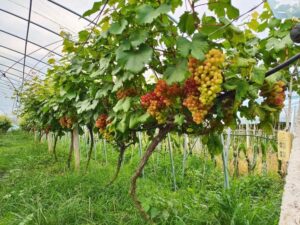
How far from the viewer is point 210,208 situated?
8.97 feet

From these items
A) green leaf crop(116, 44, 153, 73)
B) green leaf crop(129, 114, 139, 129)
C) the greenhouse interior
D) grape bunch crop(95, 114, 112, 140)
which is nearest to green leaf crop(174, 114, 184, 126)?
the greenhouse interior

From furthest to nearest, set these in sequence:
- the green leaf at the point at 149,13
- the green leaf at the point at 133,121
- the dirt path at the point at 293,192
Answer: the green leaf at the point at 133,121 → the green leaf at the point at 149,13 → the dirt path at the point at 293,192

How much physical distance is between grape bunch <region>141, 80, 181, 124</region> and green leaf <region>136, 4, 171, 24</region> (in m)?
0.37

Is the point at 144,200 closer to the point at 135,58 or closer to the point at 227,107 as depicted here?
the point at 227,107

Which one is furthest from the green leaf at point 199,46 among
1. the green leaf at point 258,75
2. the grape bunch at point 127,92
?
the grape bunch at point 127,92

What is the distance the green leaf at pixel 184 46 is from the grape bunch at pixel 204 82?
3.1 inches

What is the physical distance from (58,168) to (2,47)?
8354mm

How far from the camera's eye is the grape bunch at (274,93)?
1.63 meters

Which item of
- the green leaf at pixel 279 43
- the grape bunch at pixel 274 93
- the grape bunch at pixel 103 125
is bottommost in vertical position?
the grape bunch at pixel 103 125

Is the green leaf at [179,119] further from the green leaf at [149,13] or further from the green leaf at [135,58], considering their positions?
the green leaf at [149,13]

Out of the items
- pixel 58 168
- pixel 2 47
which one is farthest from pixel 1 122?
pixel 58 168

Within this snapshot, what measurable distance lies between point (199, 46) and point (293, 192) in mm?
657

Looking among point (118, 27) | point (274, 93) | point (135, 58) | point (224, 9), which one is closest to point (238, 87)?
point (274, 93)

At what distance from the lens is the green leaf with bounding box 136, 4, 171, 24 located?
135 cm
